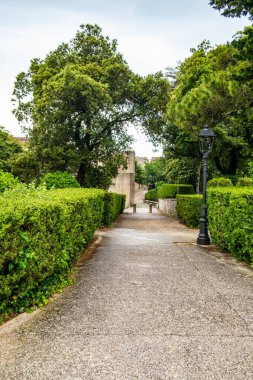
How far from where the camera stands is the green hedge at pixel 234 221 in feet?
21.1

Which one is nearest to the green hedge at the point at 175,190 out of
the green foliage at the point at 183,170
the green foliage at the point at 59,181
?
the green foliage at the point at 183,170

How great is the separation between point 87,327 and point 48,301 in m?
0.93

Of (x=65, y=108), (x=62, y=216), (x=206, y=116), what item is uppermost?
(x=65, y=108)

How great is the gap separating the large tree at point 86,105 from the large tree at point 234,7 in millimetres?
10190

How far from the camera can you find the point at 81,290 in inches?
187

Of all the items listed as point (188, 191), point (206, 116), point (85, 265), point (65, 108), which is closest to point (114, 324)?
point (85, 265)

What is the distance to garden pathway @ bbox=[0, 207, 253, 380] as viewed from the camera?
2.66m

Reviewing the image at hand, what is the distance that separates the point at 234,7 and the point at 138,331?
30.9 ft

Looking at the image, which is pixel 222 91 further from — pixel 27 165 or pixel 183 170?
pixel 183 170

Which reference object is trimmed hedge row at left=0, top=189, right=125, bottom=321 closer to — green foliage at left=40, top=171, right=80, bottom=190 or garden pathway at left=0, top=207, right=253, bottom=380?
garden pathway at left=0, top=207, right=253, bottom=380

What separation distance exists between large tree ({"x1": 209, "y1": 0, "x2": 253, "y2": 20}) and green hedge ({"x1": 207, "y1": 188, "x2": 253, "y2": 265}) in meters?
5.17

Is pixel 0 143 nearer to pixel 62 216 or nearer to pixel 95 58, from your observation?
pixel 95 58

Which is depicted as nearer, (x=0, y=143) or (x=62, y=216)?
(x=62, y=216)

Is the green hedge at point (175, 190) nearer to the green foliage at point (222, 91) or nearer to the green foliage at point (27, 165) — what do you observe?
the green foliage at point (27, 165)
